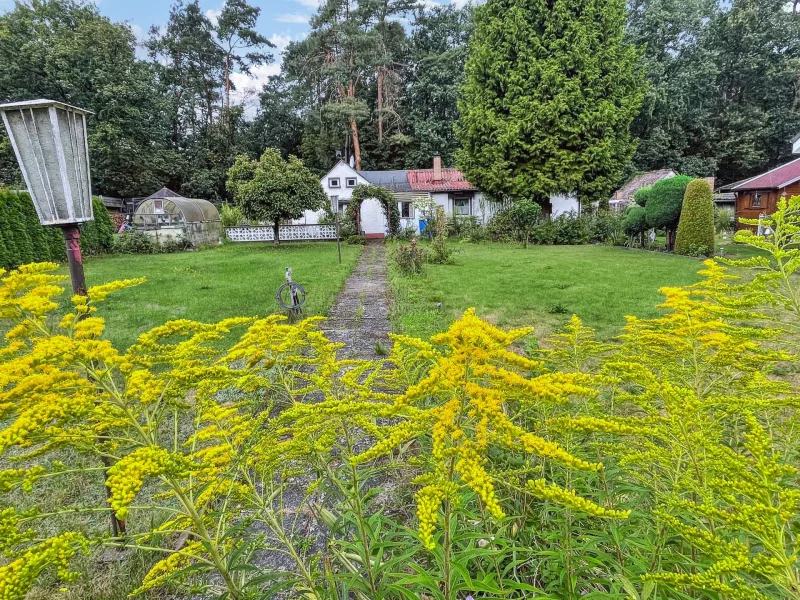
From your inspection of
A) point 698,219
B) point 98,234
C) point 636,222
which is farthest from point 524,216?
point 98,234

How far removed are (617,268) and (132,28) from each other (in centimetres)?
3577

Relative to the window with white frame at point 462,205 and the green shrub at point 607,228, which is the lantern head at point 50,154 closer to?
the green shrub at point 607,228

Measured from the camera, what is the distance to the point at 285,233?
73.2 feet

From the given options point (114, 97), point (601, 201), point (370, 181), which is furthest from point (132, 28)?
point (601, 201)

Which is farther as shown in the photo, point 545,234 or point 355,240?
point 355,240

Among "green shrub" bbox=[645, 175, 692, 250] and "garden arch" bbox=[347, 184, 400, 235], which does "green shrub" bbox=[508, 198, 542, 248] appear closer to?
"green shrub" bbox=[645, 175, 692, 250]

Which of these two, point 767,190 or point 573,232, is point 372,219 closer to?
point 573,232

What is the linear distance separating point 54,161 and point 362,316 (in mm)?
4848

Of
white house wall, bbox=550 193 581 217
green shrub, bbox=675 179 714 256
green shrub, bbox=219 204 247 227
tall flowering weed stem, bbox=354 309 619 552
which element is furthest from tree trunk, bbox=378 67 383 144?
tall flowering weed stem, bbox=354 309 619 552

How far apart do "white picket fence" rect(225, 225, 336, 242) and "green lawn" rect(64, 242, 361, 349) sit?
19.5 feet

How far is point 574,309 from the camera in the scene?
22.8ft

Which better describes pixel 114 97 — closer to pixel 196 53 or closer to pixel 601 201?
pixel 196 53

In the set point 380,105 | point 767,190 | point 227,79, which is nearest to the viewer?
point 767,190

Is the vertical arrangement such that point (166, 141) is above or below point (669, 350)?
above
